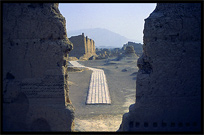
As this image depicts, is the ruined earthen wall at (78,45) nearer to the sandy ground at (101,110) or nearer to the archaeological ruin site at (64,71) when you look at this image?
the sandy ground at (101,110)

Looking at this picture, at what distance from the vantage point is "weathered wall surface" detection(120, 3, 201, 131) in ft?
13.8

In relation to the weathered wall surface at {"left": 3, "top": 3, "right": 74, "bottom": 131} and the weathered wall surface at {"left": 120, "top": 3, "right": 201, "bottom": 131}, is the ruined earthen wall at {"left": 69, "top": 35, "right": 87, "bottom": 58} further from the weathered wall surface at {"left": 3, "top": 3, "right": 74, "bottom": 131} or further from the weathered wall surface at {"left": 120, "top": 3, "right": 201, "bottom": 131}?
the weathered wall surface at {"left": 120, "top": 3, "right": 201, "bottom": 131}

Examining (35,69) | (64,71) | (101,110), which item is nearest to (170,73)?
(64,71)

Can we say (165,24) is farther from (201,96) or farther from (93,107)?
(93,107)

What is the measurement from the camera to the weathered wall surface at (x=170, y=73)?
4219 millimetres

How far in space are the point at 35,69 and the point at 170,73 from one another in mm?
3453

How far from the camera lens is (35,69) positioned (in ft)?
14.4

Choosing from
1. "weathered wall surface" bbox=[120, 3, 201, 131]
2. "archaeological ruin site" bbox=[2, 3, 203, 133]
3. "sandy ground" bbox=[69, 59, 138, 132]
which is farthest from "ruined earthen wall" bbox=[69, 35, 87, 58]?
"weathered wall surface" bbox=[120, 3, 201, 131]

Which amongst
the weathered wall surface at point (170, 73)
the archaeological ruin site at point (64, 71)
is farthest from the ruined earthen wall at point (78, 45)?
the weathered wall surface at point (170, 73)

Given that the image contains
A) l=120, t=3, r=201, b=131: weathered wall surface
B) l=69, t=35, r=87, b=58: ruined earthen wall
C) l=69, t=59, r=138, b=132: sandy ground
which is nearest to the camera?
l=120, t=3, r=201, b=131: weathered wall surface

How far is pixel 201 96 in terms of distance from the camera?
4387mm

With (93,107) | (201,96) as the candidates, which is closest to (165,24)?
(201,96)

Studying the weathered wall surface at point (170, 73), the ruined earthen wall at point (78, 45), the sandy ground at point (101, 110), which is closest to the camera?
the weathered wall surface at point (170, 73)

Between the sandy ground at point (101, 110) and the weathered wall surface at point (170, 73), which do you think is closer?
the weathered wall surface at point (170, 73)
